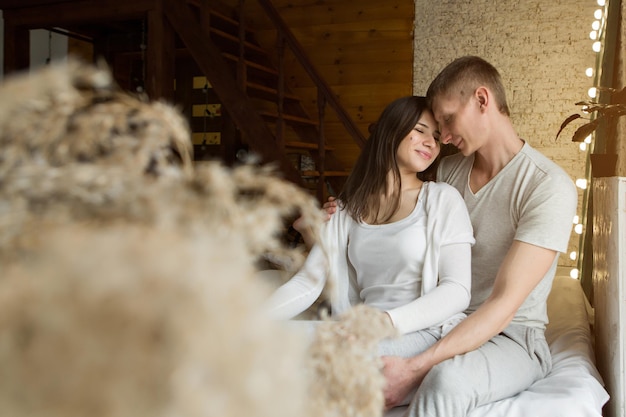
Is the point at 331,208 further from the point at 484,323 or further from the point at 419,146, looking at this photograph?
the point at 484,323

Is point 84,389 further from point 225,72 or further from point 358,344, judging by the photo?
point 225,72

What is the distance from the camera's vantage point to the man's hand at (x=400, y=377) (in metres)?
1.67

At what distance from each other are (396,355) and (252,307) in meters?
1.55

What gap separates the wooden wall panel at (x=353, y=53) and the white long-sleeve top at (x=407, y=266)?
373cm

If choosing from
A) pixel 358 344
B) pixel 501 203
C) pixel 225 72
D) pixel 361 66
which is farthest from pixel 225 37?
pixel 358 344

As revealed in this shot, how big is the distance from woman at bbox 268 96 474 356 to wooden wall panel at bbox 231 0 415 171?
3.57 metres

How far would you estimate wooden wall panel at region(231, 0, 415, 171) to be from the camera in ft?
18.9

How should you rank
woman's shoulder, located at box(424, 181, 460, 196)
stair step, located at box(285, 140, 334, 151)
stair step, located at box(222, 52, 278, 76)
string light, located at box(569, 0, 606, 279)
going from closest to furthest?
woman's shoulder, located at box(424, 181, 460, 196)
string light, located at box(569, 0, 606, 279)
stair step, located at box(285, 140, 334, 151)
stair step, located at box(222, 52, 278, 76)

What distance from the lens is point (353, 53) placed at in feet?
19.5

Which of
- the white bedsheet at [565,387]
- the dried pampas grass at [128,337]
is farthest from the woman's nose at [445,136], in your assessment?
the dried pampas grass at [128,337]

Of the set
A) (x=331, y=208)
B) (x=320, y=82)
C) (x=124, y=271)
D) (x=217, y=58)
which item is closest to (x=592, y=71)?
(x=320, y=82)

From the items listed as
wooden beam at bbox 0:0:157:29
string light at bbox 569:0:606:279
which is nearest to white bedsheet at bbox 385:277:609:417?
string light at bbox 569:0:606:279

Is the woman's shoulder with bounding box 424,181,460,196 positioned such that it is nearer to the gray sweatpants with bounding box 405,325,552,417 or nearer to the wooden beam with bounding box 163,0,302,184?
the gray sweatpants with bounding box 405,325,552,417

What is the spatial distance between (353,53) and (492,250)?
4.18m
